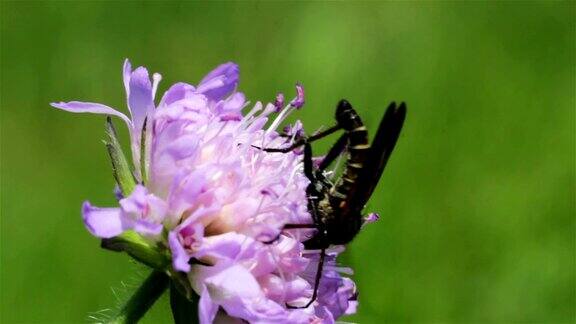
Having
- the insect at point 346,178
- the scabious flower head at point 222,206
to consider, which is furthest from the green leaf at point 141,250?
the insect at point 346,178

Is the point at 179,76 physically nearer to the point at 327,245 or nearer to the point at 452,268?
the point at 452,268

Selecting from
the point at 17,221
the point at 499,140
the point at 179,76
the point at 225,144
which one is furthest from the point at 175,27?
the point at 225,144

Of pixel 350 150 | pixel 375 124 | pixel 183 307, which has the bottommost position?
pixel 375 124

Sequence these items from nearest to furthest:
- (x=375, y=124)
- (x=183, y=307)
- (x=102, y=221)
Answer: (x=102, y=221), (x=183, y=307), (x=375, y=124)

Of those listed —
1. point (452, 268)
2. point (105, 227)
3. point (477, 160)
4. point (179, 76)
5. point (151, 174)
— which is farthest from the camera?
point (179, 76)

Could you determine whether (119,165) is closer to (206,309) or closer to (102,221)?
(102,221)

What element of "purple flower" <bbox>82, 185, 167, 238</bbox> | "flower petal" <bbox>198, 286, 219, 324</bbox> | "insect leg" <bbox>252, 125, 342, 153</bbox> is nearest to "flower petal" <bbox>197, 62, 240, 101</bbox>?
"insect leg" <bbox>252, 125, 342, 153</bbox>

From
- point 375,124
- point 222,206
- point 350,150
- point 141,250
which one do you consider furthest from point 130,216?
point 375,124
